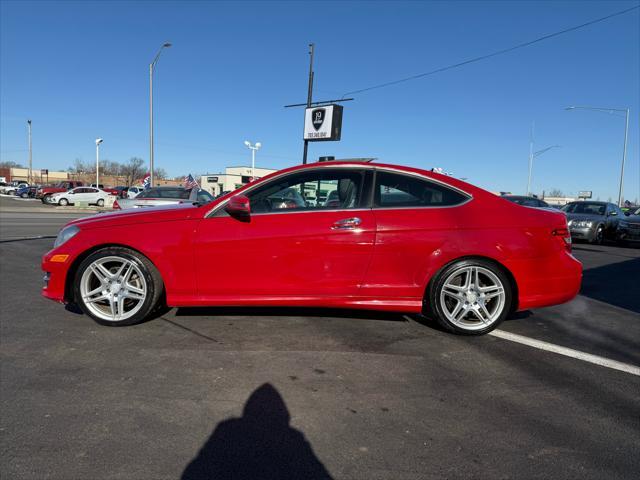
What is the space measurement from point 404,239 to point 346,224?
1.76 ft

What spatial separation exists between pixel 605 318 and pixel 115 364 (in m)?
4.97

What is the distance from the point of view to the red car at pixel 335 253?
393cm

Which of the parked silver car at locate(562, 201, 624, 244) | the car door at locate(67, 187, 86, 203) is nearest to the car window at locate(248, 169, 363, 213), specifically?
the parked silver car at locate(562, 201, 624, 244)

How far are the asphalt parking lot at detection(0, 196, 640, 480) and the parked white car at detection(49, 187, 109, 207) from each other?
35.5 m

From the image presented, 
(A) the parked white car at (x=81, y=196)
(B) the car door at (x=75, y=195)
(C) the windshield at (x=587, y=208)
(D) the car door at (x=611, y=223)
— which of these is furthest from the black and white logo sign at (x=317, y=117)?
(B) the car door at (x=75, y=195)

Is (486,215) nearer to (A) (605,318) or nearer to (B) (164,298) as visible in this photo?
(A) (605,318)

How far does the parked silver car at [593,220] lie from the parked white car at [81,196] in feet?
111

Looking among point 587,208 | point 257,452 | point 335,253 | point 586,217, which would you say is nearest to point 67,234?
point 335,253

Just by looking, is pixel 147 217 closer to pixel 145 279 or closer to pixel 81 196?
pixel 145 279

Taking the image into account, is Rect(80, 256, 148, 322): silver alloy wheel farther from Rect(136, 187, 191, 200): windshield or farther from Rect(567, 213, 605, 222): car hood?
Rect(567, 213, 605, 222): car hood

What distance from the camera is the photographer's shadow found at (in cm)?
209

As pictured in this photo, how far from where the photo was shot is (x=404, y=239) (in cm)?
395

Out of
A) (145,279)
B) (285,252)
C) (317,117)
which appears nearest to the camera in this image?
(285,252)

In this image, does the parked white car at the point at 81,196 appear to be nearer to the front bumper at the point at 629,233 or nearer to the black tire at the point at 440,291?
the front bumper at the point at 629,233
